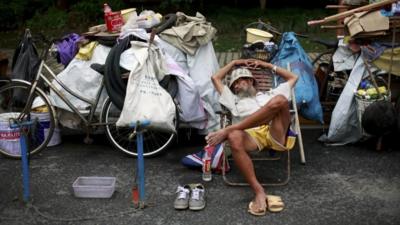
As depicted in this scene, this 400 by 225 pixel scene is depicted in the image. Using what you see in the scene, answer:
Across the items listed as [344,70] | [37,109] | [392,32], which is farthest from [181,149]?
[392,32]

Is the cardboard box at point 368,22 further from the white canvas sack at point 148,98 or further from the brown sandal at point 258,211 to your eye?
the brown sandal at point 258,211

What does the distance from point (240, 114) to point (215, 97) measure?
37.9 inches

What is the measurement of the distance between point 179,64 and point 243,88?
1108 mm

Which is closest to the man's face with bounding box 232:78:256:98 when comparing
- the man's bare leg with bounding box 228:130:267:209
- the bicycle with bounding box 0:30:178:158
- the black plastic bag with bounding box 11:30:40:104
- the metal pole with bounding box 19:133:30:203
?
the man's bare leg with bounding box 228:130:267:209

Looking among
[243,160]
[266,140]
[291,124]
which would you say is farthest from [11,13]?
[243,160]

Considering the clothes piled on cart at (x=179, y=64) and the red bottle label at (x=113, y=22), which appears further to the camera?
the red bottle label at (x=113, y=22)

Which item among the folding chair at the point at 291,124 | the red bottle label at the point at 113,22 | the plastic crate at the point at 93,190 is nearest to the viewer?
the plastic crate at the point at 93,190

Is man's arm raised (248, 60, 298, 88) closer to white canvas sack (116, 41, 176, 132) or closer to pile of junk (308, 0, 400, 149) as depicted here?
pile of junk (308, 0, 400, 149)

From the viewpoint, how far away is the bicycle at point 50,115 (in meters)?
5.91

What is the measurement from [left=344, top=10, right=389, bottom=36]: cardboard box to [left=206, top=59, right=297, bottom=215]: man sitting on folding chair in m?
1.21

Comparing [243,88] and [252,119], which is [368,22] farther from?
[252,119]

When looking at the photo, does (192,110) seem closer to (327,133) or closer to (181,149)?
(181,149)

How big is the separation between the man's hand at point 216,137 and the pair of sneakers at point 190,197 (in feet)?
1.36

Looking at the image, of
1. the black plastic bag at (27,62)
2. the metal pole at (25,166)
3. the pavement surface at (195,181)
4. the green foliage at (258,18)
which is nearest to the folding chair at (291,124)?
the pavement surface at (195,181)
